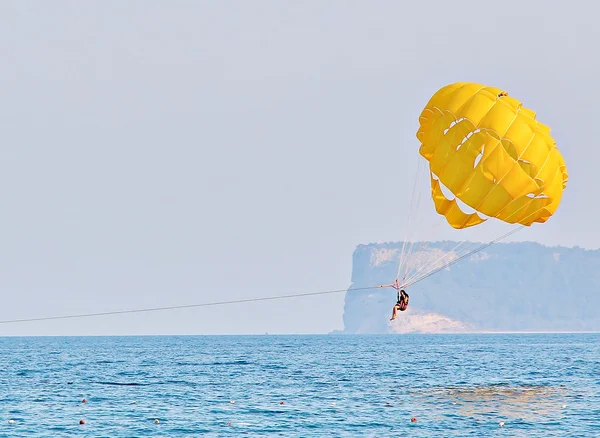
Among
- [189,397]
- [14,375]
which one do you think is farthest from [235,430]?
[14,375]

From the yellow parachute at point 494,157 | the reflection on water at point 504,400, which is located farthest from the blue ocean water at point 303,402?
the yellow parachute at point 494,157

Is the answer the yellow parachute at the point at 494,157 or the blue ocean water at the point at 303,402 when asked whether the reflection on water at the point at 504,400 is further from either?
the yellow parachute at the point at 494,157

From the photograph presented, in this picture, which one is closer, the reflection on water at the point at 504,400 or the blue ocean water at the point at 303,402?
the blue ocean water at the point at 303,402

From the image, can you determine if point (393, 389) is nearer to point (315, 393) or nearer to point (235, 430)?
point (315, 393)

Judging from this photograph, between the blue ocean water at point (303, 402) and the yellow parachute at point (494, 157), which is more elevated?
the yellow parachute at point (494, 157)

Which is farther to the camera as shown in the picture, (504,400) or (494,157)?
(504,400)

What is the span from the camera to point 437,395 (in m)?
61.6

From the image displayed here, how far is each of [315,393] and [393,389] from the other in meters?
5.47

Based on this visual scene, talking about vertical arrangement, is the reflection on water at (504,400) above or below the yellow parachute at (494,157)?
below

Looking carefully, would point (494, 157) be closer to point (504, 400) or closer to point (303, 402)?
point (504, 400)

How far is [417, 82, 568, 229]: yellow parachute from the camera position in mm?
50219

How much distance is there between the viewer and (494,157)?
166ft

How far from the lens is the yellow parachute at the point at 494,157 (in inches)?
1977

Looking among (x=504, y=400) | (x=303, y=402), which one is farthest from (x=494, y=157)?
(x=303, y=402)
